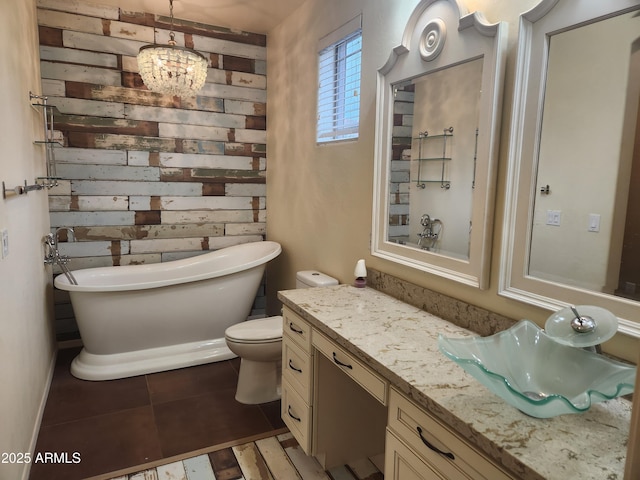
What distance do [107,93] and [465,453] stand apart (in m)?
3.47

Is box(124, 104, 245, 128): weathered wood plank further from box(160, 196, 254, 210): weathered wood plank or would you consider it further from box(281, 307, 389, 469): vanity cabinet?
box(281, 307, 389, 469): vanity cabinet

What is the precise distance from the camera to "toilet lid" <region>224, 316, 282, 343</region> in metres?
2.51

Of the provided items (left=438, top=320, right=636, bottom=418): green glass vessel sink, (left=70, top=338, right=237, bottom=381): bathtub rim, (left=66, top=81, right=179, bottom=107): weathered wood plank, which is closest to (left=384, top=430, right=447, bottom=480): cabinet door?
(left=438, top=320, right=636, bottom=418): green glass vessel sink

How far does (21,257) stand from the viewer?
7.06 ft

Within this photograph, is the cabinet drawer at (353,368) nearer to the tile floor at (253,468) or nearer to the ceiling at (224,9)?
the tile floor at (253,468)

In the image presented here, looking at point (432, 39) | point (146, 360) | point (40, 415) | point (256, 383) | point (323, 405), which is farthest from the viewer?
point (146, 360)

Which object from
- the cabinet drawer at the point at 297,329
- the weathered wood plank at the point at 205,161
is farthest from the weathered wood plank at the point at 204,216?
the cabinet drawer at the point at 297,329

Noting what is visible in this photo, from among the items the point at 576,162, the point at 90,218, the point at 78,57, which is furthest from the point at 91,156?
the point at 576,162

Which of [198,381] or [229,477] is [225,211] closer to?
[198,381]

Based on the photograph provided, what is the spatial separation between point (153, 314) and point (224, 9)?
2310mm

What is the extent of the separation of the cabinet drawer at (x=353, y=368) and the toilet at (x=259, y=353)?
27.9 inches

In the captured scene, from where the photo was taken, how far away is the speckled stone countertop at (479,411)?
0.94 metres

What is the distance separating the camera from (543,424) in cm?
107

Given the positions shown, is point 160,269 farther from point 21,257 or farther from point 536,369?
point 536,369
